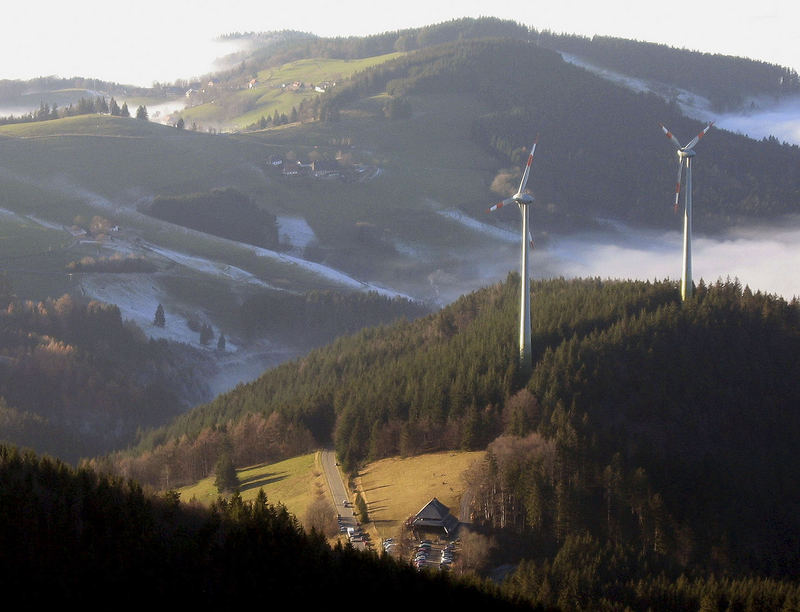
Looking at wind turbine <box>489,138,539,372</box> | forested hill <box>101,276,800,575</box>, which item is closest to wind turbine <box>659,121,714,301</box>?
forested hill <box>101,276,800,575</box>

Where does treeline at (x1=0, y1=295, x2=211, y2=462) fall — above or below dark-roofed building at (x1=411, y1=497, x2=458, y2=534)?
below

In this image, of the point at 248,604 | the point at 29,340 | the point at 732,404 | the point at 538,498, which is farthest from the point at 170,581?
the point at 29,340

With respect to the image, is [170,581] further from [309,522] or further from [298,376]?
[298,376]

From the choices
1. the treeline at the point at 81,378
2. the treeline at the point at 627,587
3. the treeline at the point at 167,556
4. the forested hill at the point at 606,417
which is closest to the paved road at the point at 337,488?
the forested hill at the point at 606,417

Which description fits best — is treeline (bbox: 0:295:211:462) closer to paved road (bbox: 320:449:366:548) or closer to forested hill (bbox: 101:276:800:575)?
forested hill (bbox: 101:276:800:575)

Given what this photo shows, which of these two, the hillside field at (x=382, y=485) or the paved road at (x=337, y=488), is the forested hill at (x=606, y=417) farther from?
the hillside field at (x=382, y=485)

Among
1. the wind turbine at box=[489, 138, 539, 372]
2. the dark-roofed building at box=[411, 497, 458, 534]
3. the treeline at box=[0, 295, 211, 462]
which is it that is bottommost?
the treeline at box=[0, 295, 211, 462]

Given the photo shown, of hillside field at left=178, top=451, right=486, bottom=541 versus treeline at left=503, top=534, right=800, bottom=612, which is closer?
treeline at left=503, top=534, right=800, bottom=612
